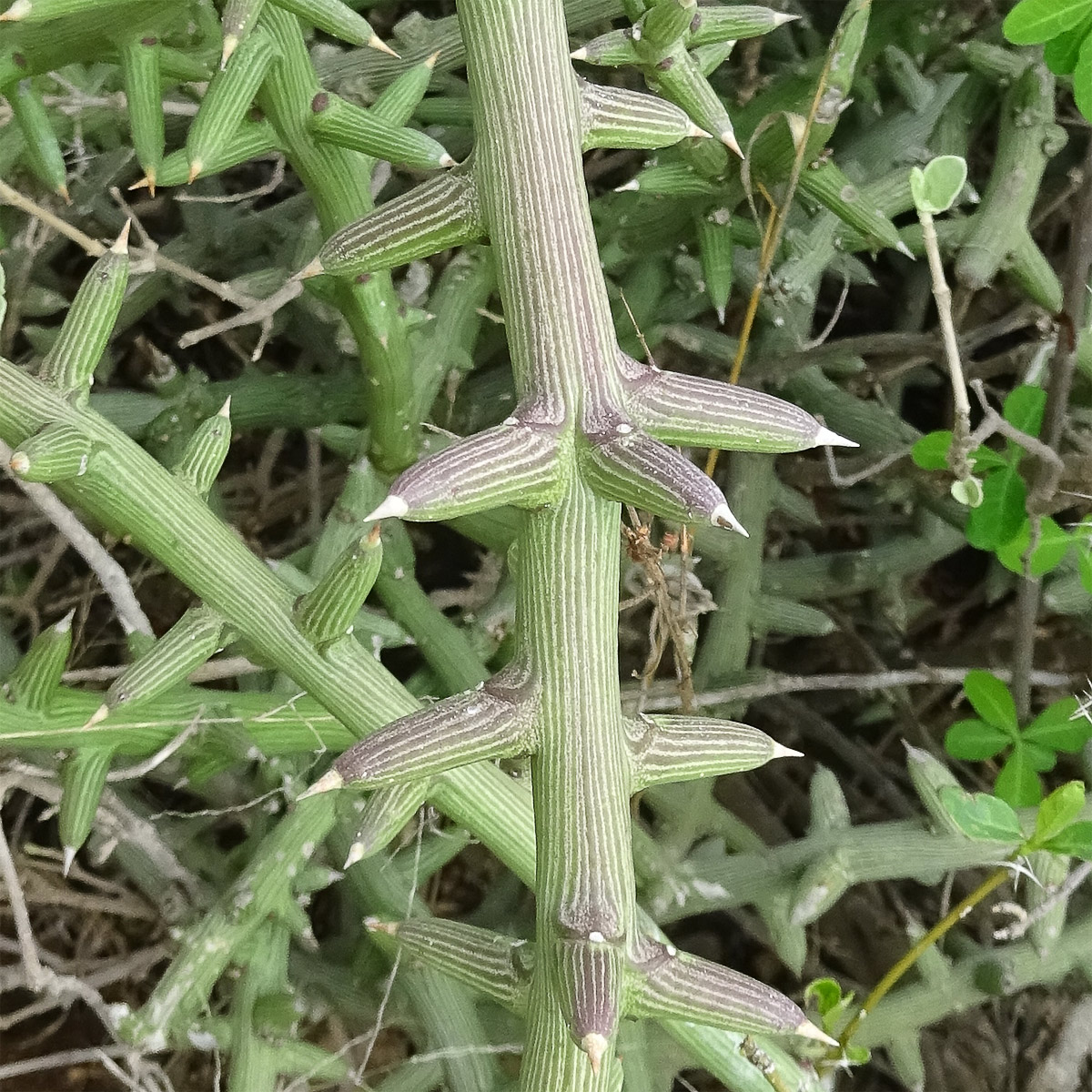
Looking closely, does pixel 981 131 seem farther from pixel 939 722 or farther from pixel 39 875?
pixel 39 875

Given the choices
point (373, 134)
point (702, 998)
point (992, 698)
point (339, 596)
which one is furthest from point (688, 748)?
point (992, 698)

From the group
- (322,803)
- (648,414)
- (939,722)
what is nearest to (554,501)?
(648,414)

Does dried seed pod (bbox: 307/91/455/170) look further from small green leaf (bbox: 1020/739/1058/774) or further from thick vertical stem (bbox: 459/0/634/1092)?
small green leaf (bbox: 1020/739/1058/774)

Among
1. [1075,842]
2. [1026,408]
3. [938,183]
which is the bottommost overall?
[1075,842]

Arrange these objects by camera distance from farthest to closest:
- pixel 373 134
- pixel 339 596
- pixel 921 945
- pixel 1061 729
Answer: pixel 1061 729, pixel 921 945, pixel 373 134, pixel 339 596

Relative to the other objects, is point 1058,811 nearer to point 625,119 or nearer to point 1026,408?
point 1026,408
